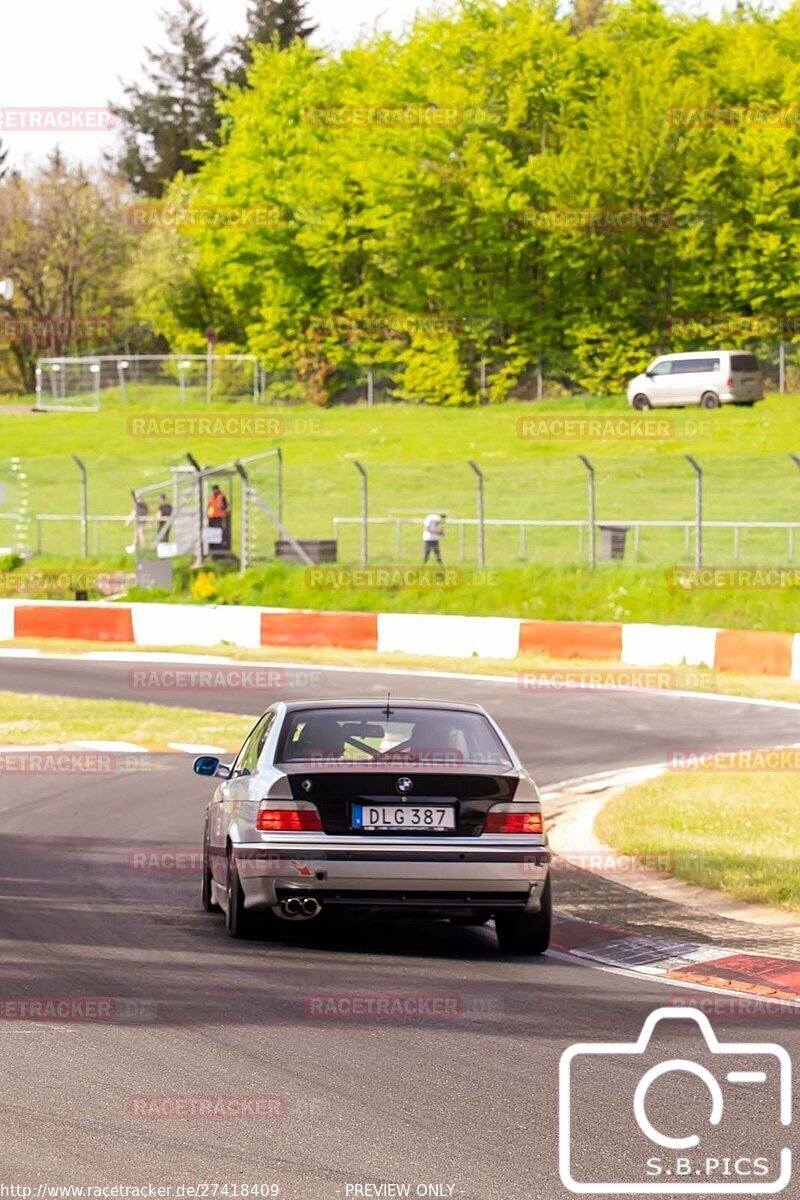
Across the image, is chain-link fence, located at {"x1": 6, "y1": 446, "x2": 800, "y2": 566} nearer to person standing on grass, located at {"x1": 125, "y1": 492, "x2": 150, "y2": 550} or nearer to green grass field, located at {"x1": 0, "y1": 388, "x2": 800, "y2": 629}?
green grass field, located at {"x1": 0, "y1": 388, "x2": 800, "y2": 629}

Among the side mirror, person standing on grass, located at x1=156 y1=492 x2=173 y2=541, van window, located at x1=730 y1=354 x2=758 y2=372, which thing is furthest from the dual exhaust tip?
van window, located at x1=730 y1=354 x2=758 y2=372

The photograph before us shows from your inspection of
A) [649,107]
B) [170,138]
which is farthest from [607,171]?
[170,138]

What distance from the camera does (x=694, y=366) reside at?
175 feet

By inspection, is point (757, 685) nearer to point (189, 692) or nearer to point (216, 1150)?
point (189, 692)

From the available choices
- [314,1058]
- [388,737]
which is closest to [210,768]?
[388,737]

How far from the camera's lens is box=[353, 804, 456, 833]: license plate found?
903 centimetres

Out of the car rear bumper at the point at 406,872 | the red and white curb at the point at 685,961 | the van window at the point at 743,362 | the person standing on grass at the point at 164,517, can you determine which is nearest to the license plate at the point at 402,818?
the car rear bumper at the point at 406,872

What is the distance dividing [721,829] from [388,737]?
4582 mm

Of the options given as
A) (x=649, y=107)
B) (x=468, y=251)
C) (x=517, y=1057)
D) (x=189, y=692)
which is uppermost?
(x=649, y=107)

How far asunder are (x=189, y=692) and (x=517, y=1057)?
18.1 m

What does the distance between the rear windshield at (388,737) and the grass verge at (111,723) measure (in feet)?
31.9

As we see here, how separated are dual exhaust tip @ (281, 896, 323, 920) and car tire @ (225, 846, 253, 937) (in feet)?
0.83

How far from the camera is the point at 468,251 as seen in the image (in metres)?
65.7

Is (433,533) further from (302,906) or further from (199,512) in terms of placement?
(302,906)
